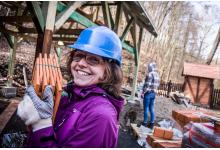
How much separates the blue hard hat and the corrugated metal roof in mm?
20649

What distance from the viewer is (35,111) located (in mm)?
1454

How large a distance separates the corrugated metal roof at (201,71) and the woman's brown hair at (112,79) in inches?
812

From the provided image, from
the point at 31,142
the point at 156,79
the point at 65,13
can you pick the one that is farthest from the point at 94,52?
the point at 156,79

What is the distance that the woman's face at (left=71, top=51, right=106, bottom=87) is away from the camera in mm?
1666

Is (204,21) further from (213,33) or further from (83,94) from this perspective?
(83,94)

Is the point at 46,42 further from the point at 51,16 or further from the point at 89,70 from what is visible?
the point at 89,70

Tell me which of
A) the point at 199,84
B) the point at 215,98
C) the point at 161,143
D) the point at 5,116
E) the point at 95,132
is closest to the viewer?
the point at 95,132

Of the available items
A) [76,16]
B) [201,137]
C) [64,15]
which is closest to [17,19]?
[76,16]

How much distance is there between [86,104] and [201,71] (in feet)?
71.7

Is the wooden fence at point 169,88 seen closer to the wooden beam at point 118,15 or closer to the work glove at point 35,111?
the wooden beam at point 118,15

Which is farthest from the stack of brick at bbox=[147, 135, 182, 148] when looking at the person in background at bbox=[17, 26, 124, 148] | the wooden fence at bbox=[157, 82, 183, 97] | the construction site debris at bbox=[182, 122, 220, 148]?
the wooden fence at bbox=[157, 82, 183, 97]

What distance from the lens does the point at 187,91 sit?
854 inches

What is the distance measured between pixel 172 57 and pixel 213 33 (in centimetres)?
570

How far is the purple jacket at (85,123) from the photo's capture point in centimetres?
138
